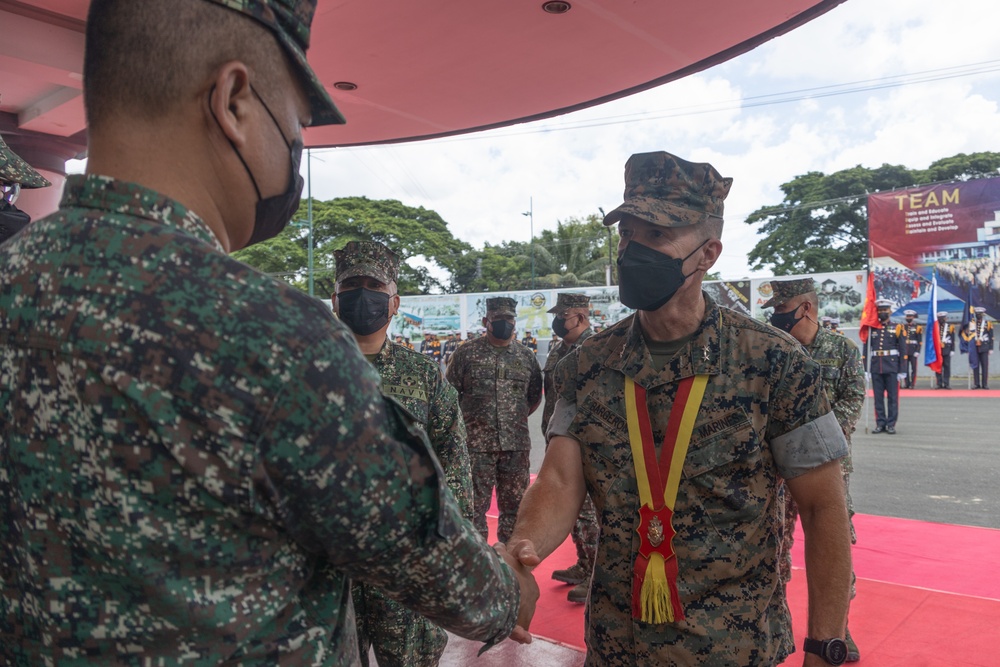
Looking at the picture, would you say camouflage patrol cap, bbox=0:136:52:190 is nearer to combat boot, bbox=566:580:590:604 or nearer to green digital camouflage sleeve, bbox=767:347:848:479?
green digital camouflage sleeve, bbox=767:347:848:479

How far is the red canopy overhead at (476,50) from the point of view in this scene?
4.12 meters

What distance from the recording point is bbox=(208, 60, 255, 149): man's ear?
3.38ft

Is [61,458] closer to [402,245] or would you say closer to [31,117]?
[31,117]

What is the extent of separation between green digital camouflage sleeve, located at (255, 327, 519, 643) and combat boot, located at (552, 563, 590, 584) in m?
4.28

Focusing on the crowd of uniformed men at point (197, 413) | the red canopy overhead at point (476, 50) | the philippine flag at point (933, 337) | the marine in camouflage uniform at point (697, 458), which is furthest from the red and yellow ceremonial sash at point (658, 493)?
the philippine flag at point (933, 337)

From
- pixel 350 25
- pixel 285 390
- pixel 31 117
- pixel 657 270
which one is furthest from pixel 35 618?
pixel 31 117

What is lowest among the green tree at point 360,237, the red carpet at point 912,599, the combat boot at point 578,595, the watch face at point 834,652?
the combat boot at point 578,595

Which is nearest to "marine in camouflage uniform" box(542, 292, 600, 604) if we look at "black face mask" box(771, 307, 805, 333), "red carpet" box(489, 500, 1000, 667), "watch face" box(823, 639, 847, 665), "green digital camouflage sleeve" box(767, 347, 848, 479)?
"red carpet" box(489, 500, 1000, 667)

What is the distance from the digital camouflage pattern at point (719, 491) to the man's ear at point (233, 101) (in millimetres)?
1456

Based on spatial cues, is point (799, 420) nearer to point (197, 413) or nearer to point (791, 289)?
point (197, 413)

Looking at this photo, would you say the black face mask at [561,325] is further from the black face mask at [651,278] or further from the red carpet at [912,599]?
the black face mask at [651,278]

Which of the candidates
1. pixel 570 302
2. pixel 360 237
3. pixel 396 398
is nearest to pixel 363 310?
pixel 396 398

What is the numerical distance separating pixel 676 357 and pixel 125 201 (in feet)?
5.27

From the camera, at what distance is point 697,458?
2055 mm
